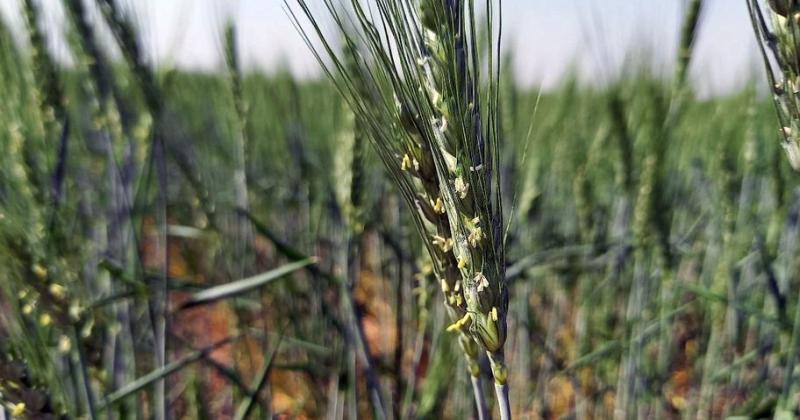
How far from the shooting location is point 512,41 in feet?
5.62

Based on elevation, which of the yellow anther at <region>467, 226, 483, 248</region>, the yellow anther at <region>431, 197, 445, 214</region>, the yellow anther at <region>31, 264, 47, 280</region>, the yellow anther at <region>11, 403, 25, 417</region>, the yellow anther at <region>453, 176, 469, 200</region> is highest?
the yellow anther at <region>453, 176, 469, 200</region>

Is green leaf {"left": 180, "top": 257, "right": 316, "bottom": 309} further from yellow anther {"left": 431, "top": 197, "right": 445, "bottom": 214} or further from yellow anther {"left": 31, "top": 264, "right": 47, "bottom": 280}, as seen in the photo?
yellow anther {"left": 431, "top": 197, "right": 445, "bottom": 214}

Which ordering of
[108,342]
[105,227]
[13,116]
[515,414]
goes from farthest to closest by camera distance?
[105,227]
[515,414]
[108,342]
[13,116]

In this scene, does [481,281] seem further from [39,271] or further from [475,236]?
[39,271]

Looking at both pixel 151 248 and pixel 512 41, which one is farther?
pixel 151 248

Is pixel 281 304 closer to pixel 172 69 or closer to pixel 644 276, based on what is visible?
pixel 172 69

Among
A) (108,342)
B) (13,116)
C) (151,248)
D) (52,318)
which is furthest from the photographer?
(151,248)

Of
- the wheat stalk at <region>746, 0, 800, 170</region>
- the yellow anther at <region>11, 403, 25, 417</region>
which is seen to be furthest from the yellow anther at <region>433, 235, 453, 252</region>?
the yellow anther at <region>11, 403, 25, 417</region>

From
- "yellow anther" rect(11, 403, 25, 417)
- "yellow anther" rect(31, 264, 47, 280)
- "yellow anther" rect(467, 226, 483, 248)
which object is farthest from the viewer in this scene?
"yellow anther" rect(31, 264, 47, 280)

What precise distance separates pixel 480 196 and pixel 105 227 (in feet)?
4.26

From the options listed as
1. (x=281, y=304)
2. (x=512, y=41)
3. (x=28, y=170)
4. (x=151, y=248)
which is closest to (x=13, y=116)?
(x=28, y=170)

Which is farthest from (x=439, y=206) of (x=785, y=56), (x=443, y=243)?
(x=785, y=56)

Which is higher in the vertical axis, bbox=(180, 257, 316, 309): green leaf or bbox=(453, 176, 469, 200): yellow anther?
bbox=(453, 176, 469, 200): yellow anther

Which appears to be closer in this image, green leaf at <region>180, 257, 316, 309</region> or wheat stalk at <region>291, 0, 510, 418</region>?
wheat stalk at <region>291, 0, 510, 418</region>
